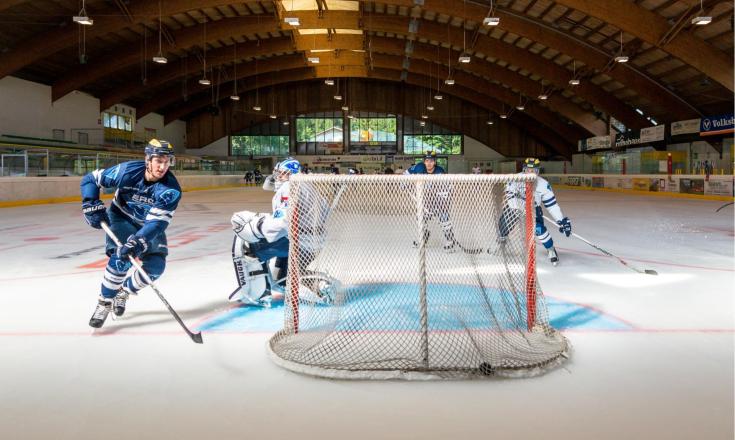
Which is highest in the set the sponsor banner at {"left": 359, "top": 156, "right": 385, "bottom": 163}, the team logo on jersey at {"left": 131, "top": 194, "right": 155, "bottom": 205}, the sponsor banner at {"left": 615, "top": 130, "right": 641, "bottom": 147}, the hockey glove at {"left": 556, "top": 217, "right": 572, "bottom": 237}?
the sponsor banner at {"left": 615, "top": 130, "right": 641, "bottom": 147}

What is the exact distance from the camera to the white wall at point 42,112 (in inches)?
1027

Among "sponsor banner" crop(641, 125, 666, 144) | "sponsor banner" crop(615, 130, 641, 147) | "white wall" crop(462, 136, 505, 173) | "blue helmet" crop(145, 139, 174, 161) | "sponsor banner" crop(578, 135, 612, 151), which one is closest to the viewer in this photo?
"blue helmet" crop(145, 139, 174, 161)

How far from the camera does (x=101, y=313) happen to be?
3.91 meters

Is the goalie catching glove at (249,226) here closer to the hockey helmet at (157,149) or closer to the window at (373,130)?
the hockey helmet at (157,149)

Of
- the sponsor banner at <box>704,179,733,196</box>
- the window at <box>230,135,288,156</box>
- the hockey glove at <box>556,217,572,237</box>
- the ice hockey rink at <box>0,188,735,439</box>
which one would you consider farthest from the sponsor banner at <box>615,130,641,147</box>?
the ice hockey rink at <box>0,188,735,439</box>

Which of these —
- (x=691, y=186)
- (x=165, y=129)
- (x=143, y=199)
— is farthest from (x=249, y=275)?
(x=165, y=129)

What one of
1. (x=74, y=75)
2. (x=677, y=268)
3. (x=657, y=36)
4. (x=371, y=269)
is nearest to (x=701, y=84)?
(x=657, y=36)

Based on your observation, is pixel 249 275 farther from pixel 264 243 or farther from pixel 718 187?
pixel 718 187

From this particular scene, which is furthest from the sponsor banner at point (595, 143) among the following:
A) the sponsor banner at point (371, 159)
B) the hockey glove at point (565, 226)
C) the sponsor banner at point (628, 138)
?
the hockey glove at point (565, 226)

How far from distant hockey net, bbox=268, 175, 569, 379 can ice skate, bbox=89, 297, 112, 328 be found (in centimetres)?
141

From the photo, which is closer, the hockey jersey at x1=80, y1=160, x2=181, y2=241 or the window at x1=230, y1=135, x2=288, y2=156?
the hockey jersey at x1=80, y1=160, x2=181, y2=241

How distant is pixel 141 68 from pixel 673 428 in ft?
114

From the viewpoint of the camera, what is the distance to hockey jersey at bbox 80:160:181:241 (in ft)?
12.5

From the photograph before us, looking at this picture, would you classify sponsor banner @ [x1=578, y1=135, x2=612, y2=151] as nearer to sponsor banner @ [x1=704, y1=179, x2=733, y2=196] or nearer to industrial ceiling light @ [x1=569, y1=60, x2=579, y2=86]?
industrial ceiling light @ [x1=569, y1=60, x2=579, y2=86]
